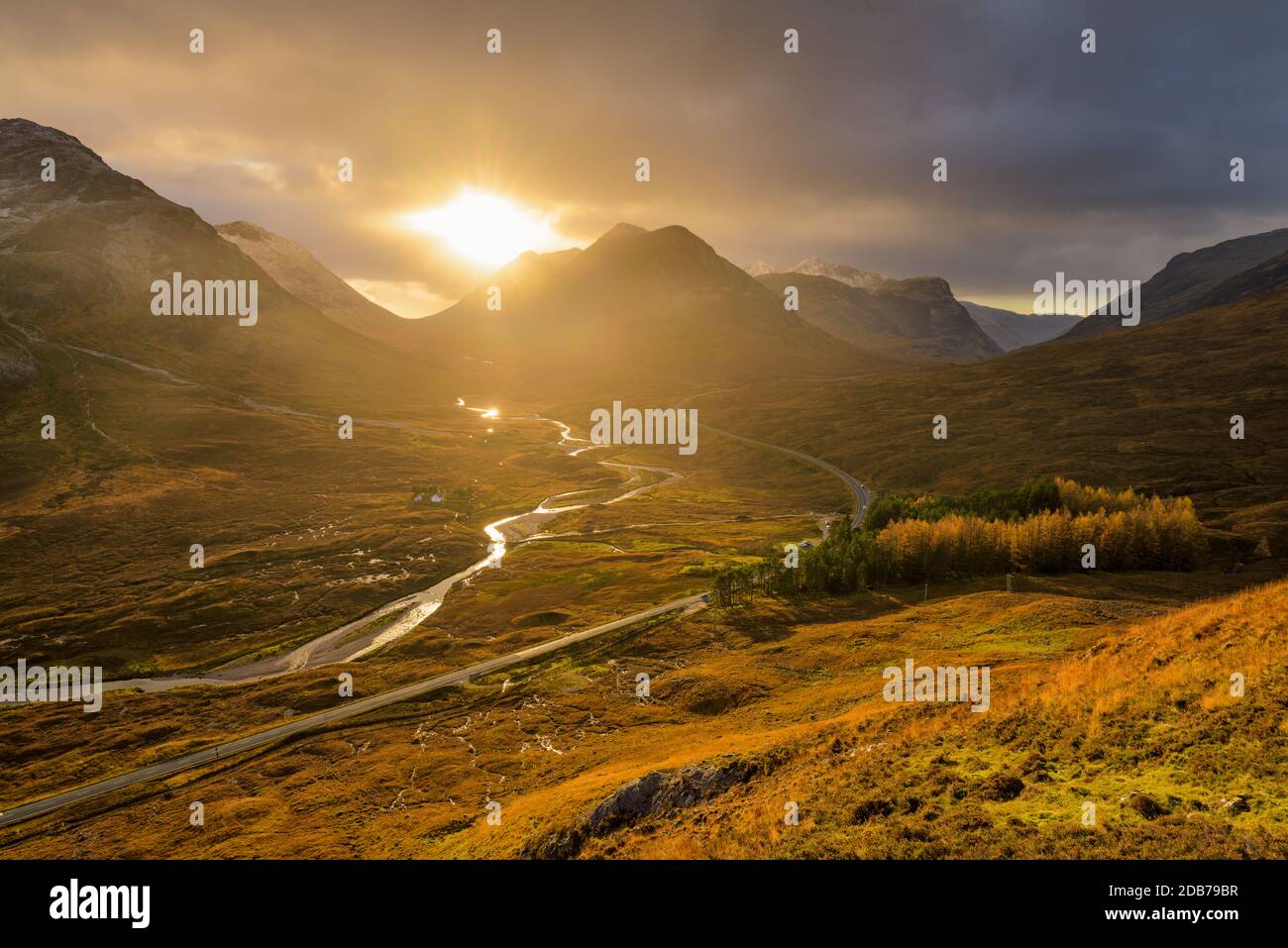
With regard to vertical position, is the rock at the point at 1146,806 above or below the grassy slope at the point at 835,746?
above

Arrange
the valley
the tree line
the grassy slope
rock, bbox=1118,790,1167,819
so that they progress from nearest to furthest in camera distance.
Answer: rock, bbox=1118,790,1167,819
the grassy slope
the valley
the tree line

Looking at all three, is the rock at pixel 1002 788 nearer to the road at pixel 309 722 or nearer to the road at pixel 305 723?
the road at pixel 305 723

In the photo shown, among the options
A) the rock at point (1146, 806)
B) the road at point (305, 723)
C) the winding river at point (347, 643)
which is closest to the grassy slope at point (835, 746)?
the rock at point (1146, 806)

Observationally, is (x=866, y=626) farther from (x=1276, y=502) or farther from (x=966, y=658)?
(x=1276, y=502)

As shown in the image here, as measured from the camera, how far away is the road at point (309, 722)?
230 feet

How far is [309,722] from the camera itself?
85.8 meters

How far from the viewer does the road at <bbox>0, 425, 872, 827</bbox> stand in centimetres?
7025

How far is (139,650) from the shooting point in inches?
4488

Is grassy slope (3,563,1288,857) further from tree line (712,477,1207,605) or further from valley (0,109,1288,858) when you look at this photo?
tree line (712,477,1207,605)

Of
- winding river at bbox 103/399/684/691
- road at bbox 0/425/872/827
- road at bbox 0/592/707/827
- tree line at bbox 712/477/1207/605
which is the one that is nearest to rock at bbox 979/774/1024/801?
road at bbox 0/592/707/827

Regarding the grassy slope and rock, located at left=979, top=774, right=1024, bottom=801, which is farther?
rock, located at left=979, top=774, right=1024, bottom=801

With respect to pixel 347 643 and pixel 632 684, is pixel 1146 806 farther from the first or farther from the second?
pixel 347 643

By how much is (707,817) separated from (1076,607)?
257ft
